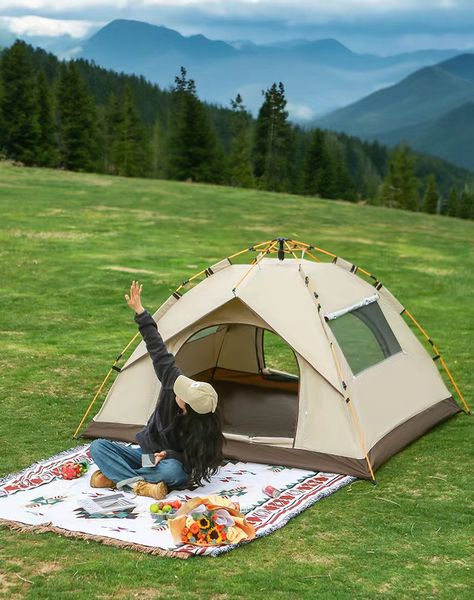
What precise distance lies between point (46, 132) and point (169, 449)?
2118 inches

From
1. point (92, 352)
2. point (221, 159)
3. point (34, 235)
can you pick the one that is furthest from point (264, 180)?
point (92, 352)

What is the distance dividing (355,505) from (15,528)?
8.90 feet

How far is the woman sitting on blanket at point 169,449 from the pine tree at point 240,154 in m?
66.3

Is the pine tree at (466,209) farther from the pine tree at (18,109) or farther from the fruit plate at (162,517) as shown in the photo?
the fruit plate at (162,517)

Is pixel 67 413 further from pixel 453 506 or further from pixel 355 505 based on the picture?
pixel 453 506

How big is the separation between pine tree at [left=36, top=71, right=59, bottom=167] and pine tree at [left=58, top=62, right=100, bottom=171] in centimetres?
81

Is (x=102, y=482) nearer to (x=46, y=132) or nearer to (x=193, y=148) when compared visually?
(x=46, y=132)

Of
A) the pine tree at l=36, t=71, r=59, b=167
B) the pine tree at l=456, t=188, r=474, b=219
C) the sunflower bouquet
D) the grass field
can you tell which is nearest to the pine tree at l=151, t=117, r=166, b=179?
the pine tree at l=36, t=71, r=59, b=167

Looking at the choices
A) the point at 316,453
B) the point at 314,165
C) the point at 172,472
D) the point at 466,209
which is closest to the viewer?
the point at 172,472

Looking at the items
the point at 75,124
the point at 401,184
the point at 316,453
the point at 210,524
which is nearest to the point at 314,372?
the point at 316,453

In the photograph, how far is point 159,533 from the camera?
672 centimetres

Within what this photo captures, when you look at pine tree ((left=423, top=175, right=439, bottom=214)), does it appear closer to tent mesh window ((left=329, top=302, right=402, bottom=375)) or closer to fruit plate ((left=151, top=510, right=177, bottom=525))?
tent mesh window ((left=329, top=302, right=402, bottom=375))

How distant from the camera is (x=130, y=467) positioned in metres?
7.75

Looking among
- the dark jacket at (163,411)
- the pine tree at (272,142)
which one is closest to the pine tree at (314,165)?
the pine tree at (272,142)
